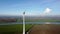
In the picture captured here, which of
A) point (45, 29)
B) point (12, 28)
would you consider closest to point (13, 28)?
point (12, 28)

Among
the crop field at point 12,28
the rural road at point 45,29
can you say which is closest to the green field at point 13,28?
the crop field at point 12,28

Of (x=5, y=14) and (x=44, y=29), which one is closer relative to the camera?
(x=5, y=14)

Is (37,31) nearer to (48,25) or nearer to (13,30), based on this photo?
(48,25)

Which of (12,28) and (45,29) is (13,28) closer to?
(12,28)

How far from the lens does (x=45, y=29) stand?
3.54m

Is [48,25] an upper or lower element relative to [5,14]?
lower

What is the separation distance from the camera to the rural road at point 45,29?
3453mm

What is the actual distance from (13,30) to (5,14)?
0.59 metres

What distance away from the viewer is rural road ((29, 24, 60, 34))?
345 cm

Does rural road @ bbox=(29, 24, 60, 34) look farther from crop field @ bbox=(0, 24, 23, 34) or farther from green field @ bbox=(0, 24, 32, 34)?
crop field @ bbox=(0, 24, 23, 34)

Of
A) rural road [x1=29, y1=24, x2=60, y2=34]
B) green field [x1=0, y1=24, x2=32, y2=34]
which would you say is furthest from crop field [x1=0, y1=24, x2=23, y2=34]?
rural road [x1=29, y1=24, x2=60, y2=34]

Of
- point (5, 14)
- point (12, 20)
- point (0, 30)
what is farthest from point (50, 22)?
point (0, 30)

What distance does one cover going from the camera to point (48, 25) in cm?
347

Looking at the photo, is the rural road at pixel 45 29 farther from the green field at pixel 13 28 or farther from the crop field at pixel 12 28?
→ the crop field at pixel 12 28
